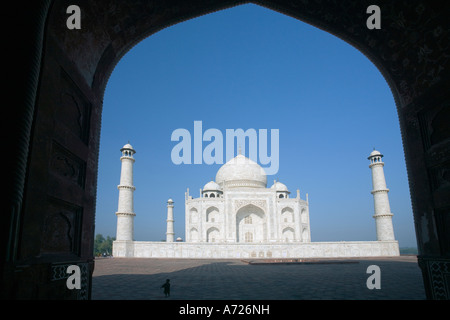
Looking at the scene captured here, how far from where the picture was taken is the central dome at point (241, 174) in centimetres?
3419

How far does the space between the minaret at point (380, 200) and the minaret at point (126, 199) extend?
19.5 metres

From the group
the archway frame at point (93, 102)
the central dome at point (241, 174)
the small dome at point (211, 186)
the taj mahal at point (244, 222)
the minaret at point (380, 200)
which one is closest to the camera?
the archway frame at point (93, 102)

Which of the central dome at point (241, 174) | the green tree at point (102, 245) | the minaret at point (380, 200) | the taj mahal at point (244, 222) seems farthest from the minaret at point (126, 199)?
the green tree at point (102, 245)

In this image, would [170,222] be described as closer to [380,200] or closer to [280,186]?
[280,186]

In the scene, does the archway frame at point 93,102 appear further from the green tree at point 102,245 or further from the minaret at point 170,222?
the green tree at point 102,245

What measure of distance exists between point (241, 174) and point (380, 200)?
1364 centimetres

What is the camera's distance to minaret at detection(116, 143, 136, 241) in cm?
2477

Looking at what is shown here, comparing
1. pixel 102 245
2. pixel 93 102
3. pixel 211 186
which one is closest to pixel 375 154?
pixel 211 186

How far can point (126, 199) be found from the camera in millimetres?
25406

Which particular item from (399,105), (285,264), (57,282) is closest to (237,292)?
(57,282)

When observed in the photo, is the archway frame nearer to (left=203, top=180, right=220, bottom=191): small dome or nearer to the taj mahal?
the taj mahal

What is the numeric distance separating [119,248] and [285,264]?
13.6 m

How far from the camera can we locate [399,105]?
554cm
